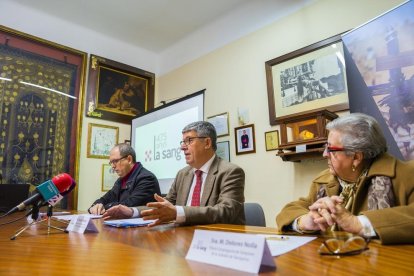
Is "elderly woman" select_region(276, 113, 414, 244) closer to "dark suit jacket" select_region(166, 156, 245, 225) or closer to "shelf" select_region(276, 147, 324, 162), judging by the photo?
"dark suit jacket" select_region(166, 156, 245, 225)

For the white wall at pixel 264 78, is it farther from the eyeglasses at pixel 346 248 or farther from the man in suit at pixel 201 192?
the eyeglasses at pixel 346 248

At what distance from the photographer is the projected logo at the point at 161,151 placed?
10.9 feet

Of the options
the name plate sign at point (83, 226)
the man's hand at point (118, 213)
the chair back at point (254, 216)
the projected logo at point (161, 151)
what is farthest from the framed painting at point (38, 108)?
the name plate sign at point (83, 226)

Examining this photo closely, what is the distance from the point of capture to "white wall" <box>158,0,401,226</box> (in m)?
2.69

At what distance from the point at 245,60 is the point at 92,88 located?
202cm

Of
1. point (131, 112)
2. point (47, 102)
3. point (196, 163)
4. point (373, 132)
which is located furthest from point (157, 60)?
point (373, 132)

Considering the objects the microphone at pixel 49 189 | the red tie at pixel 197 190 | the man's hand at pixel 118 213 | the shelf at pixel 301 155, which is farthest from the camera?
the shelf at pixel 301 155

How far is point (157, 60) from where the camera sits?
4777 mm

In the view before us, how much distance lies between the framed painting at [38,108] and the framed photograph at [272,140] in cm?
228

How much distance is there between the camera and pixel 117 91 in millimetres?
4230

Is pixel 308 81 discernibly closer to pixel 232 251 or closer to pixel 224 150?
pixel 224 150

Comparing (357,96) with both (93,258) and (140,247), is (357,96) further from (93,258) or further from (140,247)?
(93,258)

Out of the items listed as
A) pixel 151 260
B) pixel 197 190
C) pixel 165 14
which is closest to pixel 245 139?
pixel 197 190

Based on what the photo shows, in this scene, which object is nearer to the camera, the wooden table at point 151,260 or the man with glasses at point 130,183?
the wooden table at point 151,260
